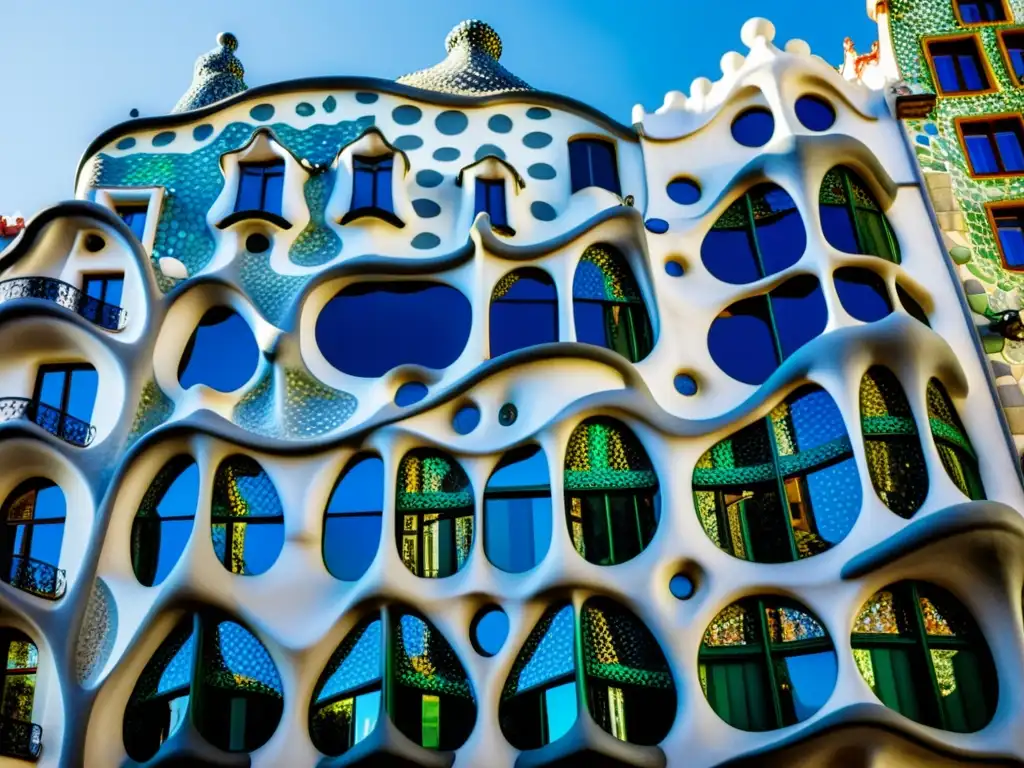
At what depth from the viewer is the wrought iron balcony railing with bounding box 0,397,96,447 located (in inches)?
458

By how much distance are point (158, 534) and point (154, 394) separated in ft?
5.71

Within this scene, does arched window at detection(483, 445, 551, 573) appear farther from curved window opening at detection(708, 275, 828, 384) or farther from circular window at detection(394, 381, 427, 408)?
curved window opening at detection(708, 275, 828, 384)

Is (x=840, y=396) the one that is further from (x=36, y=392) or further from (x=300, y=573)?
(x=36, y=392)

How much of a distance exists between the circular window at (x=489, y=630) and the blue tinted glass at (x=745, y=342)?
3.92m

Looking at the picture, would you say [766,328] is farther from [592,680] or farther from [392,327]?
[592,680]

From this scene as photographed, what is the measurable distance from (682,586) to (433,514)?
2651mm

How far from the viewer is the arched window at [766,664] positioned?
9734mm

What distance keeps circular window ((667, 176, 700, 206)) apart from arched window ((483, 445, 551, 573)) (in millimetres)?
4622

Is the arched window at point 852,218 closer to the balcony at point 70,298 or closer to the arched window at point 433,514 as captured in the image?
the arched window at point 433,514

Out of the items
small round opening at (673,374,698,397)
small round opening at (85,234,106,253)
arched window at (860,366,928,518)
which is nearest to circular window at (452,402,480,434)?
small round opening at (673,374,698,397)

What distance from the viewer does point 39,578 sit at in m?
10.8

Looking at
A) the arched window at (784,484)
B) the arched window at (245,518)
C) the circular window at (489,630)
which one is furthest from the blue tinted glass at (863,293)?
the arched window at (245,518)

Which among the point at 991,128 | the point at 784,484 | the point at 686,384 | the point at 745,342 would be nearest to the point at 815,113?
the point at 991,128

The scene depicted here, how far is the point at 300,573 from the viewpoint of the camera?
10.4 meters
